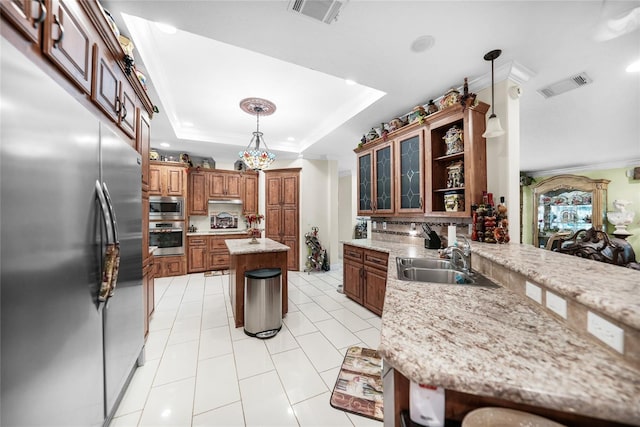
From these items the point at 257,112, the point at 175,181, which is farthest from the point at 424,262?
the point at 175,181

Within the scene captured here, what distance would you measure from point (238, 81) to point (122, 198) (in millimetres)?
2087

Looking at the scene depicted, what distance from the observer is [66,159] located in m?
0.99

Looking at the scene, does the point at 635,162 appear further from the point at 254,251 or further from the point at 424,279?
the point at 254,251

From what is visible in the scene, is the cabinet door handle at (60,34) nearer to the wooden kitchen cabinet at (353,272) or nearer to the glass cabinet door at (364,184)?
the wooden kitchen cabinet at (353,272)

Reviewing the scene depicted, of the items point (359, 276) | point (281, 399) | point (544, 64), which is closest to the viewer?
point (281, 399)

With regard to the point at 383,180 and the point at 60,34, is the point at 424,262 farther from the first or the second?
the point at 60,34

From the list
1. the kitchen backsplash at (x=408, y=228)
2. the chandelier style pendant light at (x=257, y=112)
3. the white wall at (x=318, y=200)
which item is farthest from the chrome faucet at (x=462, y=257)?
the white wall at (x=318, y=200)

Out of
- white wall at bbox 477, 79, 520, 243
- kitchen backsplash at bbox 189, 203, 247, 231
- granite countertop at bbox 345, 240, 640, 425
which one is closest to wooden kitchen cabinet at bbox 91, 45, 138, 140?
granite countertop at bbox 345, 240, 640, 425

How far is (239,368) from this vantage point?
207 cm

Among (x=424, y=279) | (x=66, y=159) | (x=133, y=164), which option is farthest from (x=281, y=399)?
(x=133, y=164)

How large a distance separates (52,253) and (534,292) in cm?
206

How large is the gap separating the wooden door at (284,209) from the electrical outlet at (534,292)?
4826mm

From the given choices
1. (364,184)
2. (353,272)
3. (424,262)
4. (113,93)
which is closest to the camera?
(113,93)

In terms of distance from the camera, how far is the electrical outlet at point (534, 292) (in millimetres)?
1064
